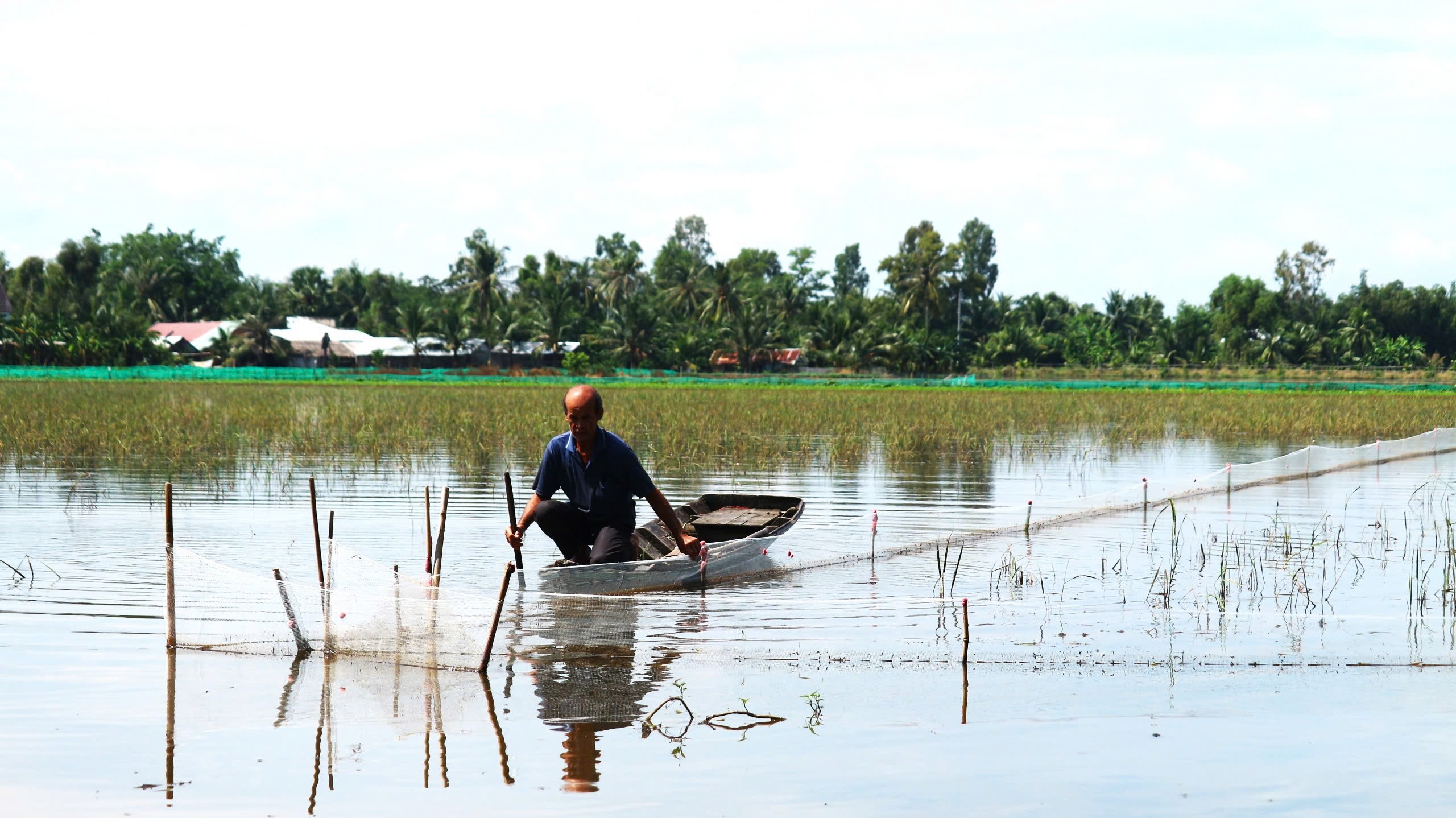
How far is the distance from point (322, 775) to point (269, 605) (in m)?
2.59

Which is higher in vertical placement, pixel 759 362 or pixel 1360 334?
pixel 1360 334

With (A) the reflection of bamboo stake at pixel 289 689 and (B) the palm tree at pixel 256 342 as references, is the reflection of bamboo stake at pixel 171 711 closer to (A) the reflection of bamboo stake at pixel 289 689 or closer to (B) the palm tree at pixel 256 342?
(A) the reflection of bamboo stake at pixel 289 689

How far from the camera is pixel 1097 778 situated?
13.0 ft

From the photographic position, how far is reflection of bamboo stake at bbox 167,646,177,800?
3902 millimetres

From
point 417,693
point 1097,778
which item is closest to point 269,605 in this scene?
point 417,693

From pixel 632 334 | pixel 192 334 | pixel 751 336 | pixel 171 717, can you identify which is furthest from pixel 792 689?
pixel 192 334

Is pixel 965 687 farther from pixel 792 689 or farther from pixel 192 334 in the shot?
pixel 192 334

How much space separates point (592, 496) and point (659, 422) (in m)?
14.9

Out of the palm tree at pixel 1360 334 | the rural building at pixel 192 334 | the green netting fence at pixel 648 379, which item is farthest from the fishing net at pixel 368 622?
the palm tree at pixel 1360 334

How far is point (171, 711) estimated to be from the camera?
4.56m

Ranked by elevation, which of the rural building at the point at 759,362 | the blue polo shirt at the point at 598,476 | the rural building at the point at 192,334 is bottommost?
the blue polo shirt at the point at 598,476

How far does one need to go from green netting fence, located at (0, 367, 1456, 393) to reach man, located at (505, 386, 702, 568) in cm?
3496

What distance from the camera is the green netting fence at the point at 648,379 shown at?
40.1 metres

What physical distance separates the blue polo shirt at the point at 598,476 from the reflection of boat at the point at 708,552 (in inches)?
12.2
